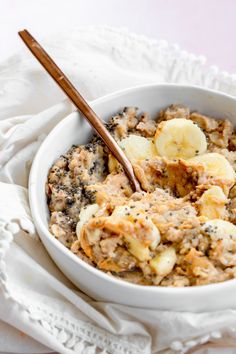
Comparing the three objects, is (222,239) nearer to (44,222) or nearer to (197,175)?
(197,175)

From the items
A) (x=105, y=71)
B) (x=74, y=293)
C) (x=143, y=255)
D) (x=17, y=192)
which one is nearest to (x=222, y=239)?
(x=143, y=255)

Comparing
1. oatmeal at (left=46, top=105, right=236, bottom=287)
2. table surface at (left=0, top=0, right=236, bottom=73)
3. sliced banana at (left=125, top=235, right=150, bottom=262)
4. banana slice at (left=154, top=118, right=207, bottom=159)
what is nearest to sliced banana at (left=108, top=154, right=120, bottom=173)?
oatmeal at (left=46, top=105, right=236, bottom=287)

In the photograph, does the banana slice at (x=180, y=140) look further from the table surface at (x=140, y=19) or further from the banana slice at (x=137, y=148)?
the table surface at (x=140, y=19)

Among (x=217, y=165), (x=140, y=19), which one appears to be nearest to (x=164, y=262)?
(x=217, y=165)

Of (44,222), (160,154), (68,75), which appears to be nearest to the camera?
(44,222)

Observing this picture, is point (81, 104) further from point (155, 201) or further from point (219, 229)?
point (219, 229)

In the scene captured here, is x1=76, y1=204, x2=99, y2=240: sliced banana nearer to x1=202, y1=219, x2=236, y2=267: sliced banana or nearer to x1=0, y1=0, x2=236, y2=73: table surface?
x1=202, y1=219, x2=236, y2=267: sliced banana
